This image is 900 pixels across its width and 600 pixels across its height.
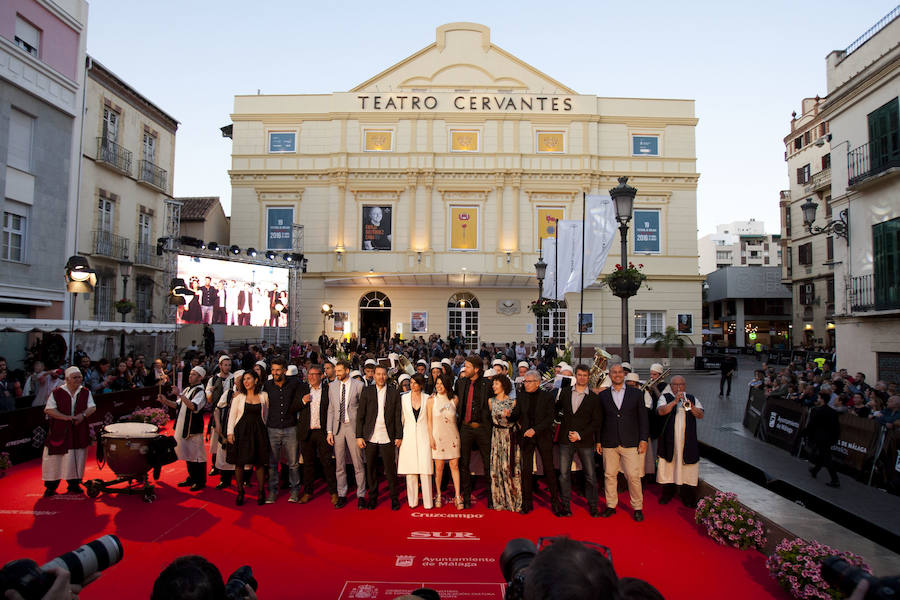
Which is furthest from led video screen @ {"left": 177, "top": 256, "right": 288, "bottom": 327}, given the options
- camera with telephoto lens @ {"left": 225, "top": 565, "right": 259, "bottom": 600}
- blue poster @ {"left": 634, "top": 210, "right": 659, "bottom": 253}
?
camera with telephoto lens @ {"left": 225, "top": 565, "right": 259, "bottom": 600}

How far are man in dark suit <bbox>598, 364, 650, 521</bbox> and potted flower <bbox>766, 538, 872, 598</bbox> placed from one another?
208 cm

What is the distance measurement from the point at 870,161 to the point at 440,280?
724 inches

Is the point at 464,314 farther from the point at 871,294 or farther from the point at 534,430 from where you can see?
the point at 534,430

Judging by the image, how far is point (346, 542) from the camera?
6.02 meters

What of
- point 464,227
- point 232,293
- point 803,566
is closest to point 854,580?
point 803,566

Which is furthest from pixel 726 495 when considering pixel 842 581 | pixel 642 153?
pixel 642 153

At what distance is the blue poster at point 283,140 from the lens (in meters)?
30.4

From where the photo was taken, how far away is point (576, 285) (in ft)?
56.4

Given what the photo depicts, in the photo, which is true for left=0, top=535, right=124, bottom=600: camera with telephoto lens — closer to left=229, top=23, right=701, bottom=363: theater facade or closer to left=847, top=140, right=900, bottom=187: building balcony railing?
left=847, top=140, right=900, bottom=187: building balcony railing

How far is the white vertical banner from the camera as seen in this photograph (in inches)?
690

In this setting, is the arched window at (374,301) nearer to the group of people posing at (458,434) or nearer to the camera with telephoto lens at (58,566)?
the group of people posing at (458,434)

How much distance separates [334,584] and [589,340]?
85.9ft

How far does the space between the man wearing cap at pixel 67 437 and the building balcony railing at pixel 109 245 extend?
16.3 m

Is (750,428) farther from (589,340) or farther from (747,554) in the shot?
(589,340)
